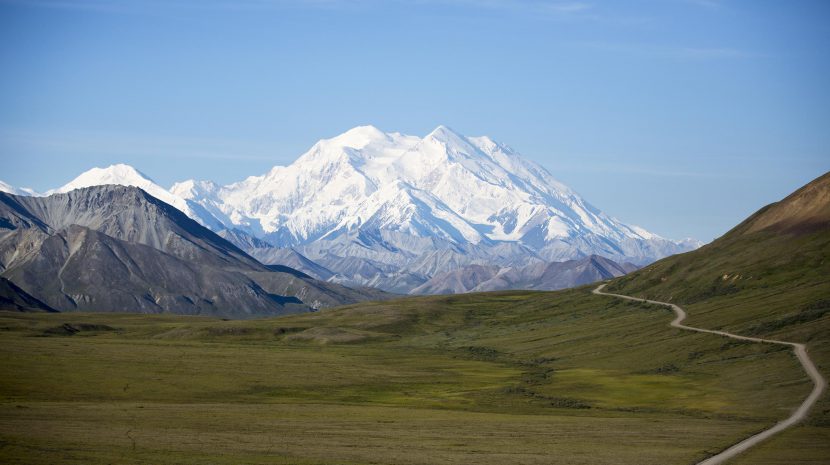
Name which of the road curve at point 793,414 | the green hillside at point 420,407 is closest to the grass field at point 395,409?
the green hillside at point 420,407

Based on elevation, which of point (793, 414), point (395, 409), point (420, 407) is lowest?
point (793, 414)

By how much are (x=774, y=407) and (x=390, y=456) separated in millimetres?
58644

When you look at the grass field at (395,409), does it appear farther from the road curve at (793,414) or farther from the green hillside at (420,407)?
the road curve at (793,414)

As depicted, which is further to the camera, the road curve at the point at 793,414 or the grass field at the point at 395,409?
the road curve at the point at 793,414

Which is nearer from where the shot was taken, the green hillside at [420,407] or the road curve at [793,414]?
the green hillside at [420,407]

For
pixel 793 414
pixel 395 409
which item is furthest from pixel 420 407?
pixel 793 414

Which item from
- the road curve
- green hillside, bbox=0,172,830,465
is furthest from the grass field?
the road curve

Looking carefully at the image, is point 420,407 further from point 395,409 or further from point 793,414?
point 793,414

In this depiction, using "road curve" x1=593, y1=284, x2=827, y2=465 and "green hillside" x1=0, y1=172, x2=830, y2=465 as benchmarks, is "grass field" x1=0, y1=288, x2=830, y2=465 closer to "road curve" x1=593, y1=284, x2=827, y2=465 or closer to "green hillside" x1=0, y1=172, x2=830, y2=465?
"green hillside" x1=0, y1=172, x2=830, y2=465

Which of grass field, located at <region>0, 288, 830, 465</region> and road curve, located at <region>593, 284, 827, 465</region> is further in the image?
road curve, located at <region>593, 284, 827, 465</region>

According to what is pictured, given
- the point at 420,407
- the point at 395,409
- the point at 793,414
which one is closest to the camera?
the point at 793,414

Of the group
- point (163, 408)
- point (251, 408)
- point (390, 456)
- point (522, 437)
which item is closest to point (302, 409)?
point (251, 408)

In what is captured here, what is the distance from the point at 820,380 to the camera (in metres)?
135

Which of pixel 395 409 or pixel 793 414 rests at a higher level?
pixel 395 409
